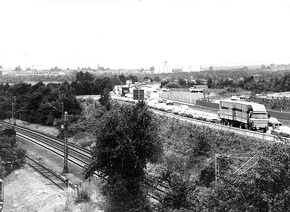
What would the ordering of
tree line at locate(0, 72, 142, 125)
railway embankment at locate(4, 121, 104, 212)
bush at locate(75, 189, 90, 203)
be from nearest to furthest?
railway embankment at locate(4, 121, 104, 212) < bush at locate(75, 189, 90, 203) < tree line at locate(0, 72, 142, 125)

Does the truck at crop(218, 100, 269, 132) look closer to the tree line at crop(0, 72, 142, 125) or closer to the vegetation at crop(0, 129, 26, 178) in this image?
the vegetation at crop(0, 129, 26, 178)

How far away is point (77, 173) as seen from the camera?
2972 centimetres

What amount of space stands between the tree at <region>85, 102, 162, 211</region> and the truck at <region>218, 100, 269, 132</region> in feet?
41.8

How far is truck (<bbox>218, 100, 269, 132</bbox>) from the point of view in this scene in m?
31.1

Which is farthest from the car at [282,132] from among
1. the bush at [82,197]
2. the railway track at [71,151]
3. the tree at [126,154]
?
the bush at [82,197]

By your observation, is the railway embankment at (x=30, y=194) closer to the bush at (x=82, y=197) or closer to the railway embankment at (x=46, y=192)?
the railway embankment at (x=46, y=192)

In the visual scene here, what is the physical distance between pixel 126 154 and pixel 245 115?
623 inches

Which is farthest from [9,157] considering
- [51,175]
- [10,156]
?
[51,175]

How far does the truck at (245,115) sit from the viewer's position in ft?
102

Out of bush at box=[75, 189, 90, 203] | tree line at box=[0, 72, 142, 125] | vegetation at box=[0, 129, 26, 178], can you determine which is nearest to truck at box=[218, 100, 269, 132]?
bush at box=[75, 189, 90, 203]

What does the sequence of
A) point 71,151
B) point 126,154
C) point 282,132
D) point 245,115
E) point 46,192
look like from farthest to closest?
point 71,151 < point 245,115 < point 282,132 < point 46,192 < point 126,154

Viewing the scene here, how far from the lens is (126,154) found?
20.5m

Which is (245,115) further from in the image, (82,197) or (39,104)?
(39,104)

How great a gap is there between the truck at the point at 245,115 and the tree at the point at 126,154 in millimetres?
12746
